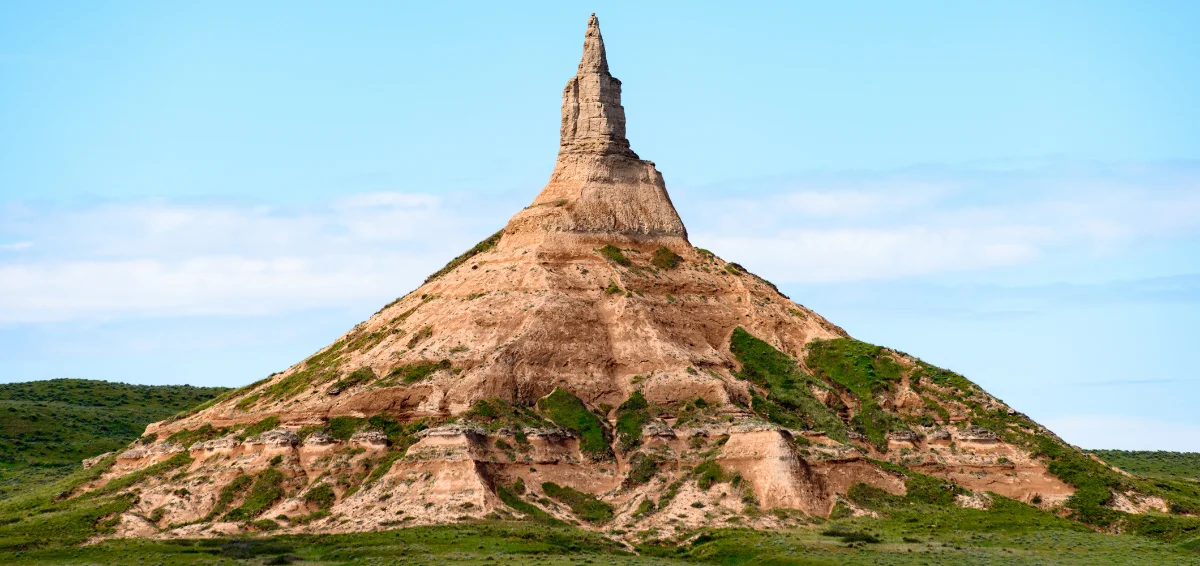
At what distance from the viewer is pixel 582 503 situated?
105 metres

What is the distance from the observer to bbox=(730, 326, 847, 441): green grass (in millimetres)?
114312

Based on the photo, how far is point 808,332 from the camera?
12788 centimetres

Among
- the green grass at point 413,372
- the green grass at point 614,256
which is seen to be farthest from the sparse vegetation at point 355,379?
the green grass at point 614,256

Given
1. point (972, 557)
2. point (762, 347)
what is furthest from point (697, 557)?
point (762, 347)

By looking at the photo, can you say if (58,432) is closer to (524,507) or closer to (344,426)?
(344,426)

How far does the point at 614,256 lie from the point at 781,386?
17.5m

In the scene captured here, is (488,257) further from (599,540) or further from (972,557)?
(972,557)

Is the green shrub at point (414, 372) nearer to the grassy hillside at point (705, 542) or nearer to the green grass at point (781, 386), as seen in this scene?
the grassy hillside at point (705, 542)

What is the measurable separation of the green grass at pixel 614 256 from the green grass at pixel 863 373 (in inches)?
641

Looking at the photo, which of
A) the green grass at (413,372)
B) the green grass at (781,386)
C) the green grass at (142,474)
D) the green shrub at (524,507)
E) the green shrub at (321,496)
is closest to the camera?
the green shrub at (524,507)

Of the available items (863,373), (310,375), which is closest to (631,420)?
(863,373)

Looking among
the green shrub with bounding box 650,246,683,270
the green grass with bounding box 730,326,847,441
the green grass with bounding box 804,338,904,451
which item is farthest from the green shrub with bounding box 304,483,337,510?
the green grass with bounding box 804,338,904,451

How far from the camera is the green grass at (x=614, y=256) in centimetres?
12594

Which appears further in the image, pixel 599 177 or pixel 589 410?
pixel 599 177
